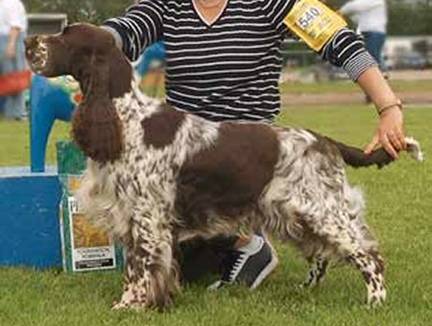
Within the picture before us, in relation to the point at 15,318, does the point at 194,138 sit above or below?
above

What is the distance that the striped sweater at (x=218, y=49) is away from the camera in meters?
4.86

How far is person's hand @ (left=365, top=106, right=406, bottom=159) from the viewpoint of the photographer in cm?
441

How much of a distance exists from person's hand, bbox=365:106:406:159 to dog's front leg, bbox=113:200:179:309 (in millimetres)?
947

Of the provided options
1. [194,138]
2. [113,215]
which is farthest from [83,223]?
[194,138]

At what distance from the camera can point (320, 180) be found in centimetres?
446

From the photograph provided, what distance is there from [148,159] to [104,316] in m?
0.66

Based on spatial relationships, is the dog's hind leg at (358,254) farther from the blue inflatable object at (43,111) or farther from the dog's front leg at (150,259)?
the blue inflatable object at (43,111)

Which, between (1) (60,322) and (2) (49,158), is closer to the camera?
(1) (60,322)

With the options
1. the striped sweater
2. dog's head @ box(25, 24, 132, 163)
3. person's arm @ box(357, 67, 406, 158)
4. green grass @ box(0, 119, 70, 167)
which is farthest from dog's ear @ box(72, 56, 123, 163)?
green grass @ box(0, 119, 70, 167)

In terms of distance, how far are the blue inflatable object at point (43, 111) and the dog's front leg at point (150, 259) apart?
1.71 metres

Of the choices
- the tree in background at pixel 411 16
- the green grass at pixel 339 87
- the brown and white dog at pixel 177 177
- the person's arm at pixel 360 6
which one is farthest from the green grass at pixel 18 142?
the tree in background at pixel 411 16

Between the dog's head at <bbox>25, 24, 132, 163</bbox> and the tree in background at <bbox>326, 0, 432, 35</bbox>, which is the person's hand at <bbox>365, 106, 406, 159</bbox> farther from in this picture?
the tree in background at <bbox>326, 0, 432, 35</bbox>

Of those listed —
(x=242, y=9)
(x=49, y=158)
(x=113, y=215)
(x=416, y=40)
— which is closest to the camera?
(x=113, y=215)

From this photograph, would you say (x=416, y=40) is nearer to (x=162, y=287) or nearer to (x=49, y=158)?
(x=49, y=158)
